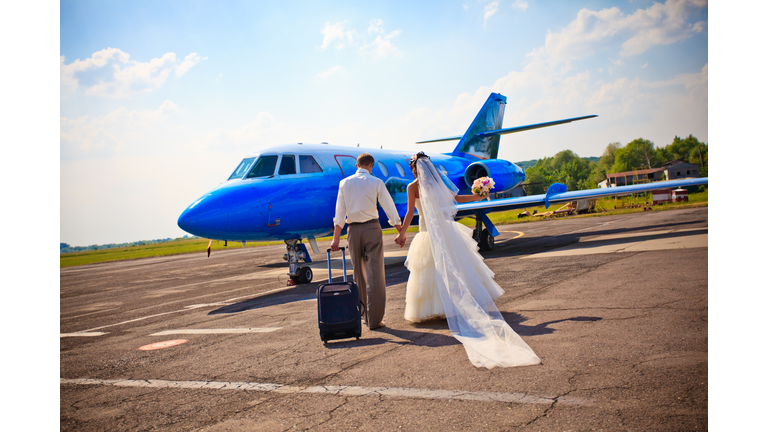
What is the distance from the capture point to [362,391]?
359 centimetres

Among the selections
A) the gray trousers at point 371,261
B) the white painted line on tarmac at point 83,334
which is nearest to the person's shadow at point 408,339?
the gray trousers at point 371,261

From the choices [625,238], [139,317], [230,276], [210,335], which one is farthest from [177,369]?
[625,238]

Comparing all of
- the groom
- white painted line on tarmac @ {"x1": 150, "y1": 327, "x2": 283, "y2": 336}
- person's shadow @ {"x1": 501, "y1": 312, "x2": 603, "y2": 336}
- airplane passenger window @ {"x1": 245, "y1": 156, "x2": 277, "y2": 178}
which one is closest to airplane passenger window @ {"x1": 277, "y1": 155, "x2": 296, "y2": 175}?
airplane passenger window @ {"x1": 245, "y1": 156, "x2": 277, "y2": 178}

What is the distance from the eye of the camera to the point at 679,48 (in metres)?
5.32

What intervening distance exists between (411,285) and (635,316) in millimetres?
2576

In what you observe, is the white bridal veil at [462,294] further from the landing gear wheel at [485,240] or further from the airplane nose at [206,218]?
the landing gear wheel at [485,240]

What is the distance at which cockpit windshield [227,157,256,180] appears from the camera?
10180 mm

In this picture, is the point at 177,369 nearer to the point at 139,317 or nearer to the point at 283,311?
the point at 283,311

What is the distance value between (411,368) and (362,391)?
60 centimetres

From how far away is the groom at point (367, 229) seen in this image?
18.7 ft

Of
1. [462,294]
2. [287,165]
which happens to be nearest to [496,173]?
[287,165]

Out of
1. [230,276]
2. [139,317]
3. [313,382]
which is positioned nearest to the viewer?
[313,382]

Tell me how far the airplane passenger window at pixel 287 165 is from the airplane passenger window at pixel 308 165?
0.61 feet

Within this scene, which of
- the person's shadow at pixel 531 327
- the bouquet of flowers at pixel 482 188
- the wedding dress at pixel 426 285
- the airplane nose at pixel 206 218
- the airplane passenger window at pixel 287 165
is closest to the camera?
the person's shadow at pixel 531 327
